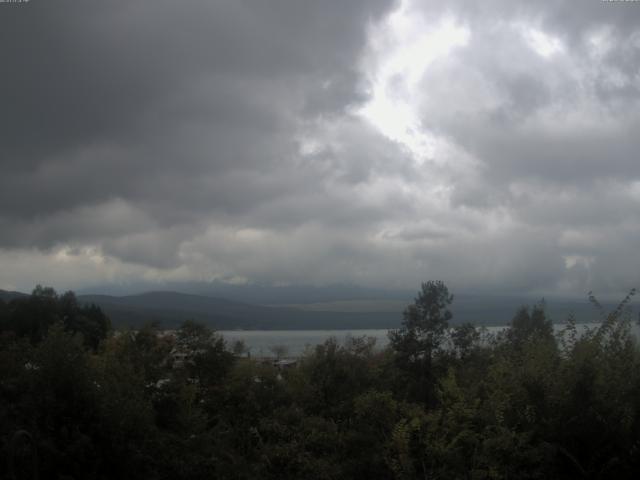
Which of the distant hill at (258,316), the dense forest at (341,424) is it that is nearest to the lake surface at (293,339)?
the dense forest at (341,424)

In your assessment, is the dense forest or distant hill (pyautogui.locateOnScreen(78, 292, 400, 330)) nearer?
the dense forest

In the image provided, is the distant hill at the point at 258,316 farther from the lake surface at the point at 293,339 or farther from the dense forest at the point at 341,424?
the dense forest at the point at 341,424

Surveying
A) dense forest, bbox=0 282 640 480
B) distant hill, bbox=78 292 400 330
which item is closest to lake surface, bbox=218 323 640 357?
dense forest, bbox=0 282 640 480

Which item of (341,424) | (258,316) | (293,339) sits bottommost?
(293,339)

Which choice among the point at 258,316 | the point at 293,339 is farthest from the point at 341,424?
the point at 258,316

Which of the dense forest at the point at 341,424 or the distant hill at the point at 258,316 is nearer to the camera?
the dense forest at the point at 341,424

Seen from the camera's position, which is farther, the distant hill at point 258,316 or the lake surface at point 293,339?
the distant hill at point 258,316

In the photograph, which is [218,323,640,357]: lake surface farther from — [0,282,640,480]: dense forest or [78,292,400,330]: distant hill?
[78,292,400,330]: distant hill

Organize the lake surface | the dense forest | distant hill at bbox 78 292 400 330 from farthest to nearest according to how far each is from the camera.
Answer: distant hill at bbox 78 292 400 330 → the lake surface → the dense forest

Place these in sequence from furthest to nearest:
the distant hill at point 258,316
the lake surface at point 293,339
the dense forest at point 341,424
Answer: the distant hill at point 258,316 → the lake surface at point 293,339 → the dense forest at point 341,424

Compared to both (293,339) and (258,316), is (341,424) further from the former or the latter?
(258,316)

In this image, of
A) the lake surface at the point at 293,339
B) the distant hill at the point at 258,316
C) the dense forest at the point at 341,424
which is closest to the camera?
the dense forest at the point at 341,424

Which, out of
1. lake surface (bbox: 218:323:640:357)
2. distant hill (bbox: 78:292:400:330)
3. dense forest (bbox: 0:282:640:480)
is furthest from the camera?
distant hill (bbox: 78:292:400:330)

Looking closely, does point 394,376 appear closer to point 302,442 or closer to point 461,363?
point 461,363
